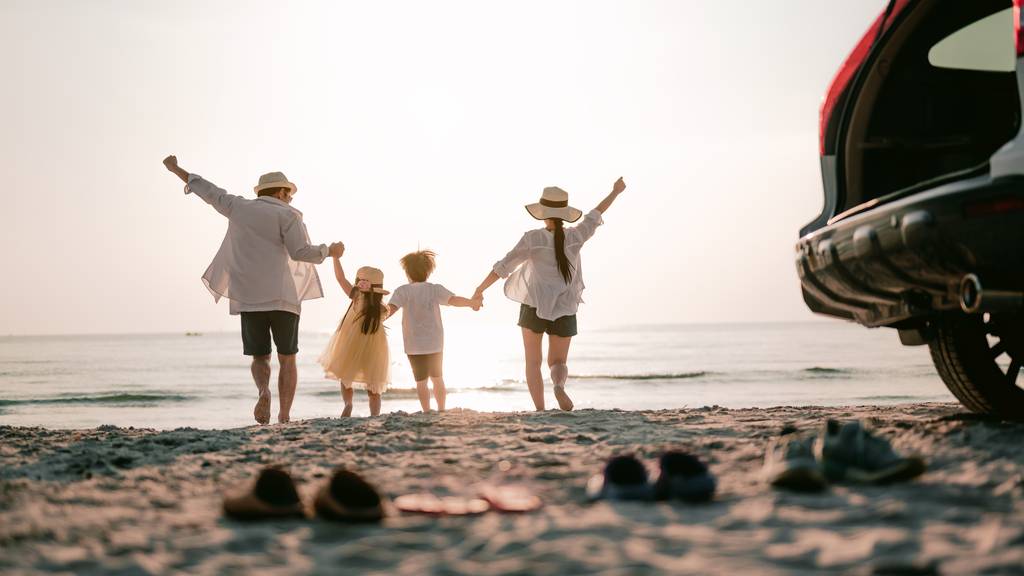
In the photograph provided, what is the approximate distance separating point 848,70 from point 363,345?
213 inches

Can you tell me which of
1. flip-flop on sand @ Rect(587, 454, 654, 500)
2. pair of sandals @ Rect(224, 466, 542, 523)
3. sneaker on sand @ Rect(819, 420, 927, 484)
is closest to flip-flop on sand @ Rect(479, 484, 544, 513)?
pair of sandals @ Rect(224, 466, 542, 523)

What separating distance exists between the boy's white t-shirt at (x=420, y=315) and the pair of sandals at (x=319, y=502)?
17.5 feet

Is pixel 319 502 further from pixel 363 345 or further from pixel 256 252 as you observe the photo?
pixel 363 345

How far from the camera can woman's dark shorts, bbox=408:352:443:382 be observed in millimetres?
8555

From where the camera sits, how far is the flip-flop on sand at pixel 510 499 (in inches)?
123

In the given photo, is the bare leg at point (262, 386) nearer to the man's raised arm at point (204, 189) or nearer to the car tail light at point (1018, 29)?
the man's raised arm at point (204, 189)

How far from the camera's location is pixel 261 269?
7.06 m

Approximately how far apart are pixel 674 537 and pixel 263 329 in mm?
5095

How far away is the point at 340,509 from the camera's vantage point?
2.99 metres

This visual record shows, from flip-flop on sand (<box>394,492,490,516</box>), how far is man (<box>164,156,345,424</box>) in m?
4.07

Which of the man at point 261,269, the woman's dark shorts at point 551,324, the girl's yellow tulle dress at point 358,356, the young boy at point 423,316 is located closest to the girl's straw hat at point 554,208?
the woman's dark shorts at point 551,324

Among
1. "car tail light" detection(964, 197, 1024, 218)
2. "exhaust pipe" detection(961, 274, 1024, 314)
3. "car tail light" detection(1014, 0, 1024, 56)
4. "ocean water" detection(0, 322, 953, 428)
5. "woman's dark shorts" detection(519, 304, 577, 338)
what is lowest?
"ocean water" detection(0, 322, 953, 428)

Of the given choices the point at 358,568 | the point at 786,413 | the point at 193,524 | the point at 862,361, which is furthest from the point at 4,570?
the point at 862,361

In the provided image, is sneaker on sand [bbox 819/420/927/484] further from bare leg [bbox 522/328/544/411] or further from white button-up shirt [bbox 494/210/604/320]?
bare leg [bbox 522/328/544/411]
